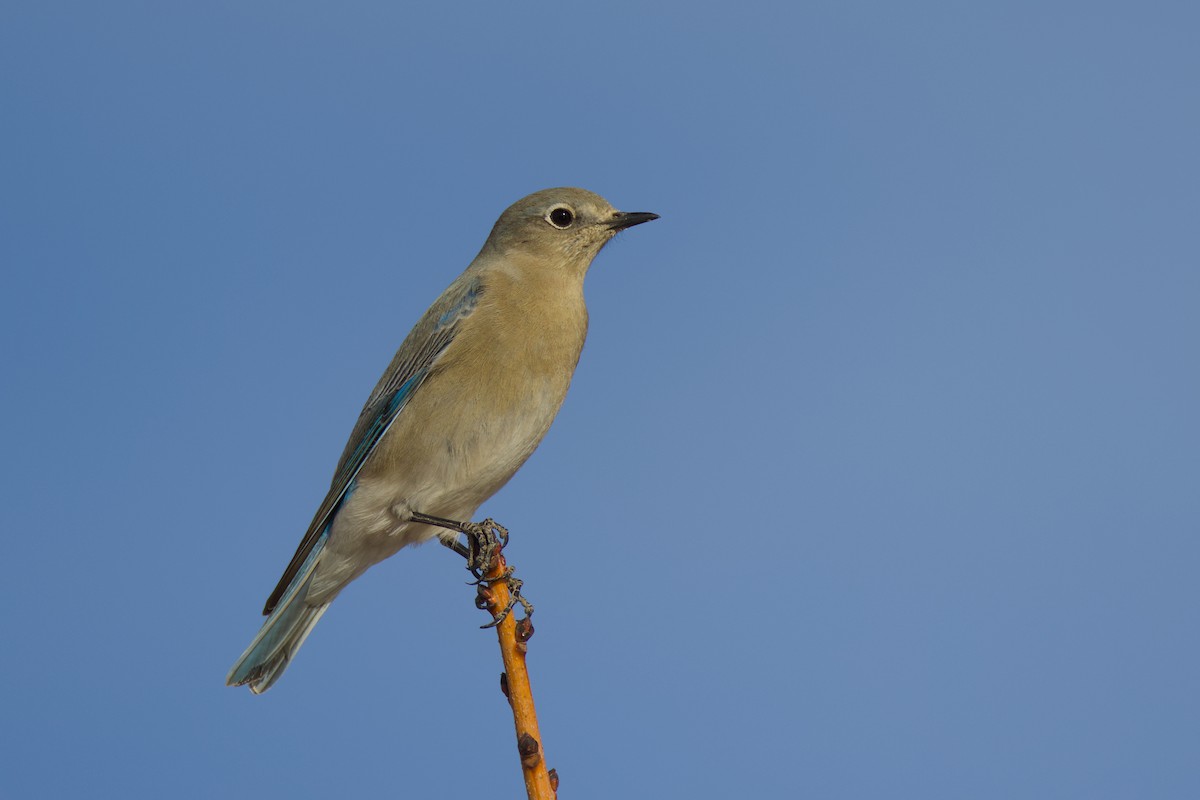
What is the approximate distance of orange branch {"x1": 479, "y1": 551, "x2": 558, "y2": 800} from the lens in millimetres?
4641

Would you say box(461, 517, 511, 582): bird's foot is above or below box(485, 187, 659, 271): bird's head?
below

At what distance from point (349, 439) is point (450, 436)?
103 cm

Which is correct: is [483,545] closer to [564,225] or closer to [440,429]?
[440,429]

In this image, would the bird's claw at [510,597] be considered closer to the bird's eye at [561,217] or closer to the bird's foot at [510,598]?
the bird's foot at [510,598]

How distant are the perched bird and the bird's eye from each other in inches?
13.7

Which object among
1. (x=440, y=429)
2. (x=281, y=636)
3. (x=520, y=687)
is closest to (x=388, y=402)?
(x=440, y=429)

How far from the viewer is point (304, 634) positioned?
7.51 metres

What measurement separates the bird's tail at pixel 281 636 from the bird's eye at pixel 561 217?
2598 millimetres

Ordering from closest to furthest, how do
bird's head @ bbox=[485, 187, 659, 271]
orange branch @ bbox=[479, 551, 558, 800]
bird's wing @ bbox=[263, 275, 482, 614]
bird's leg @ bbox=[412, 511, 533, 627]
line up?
orange branch @ bbox=[479, 551, 558, 800]
bird's leg @ bbox=[412, 511, 533, 627]
bird's wing @ bbox=[263, 275, 482, 614]
bird's head @ bbox=[485, 187, 659, 271]

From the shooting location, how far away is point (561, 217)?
8.02 metres

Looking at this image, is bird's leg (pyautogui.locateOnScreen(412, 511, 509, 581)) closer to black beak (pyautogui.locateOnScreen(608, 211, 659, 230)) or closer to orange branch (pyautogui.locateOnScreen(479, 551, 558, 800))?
orange branch (pyautogui.locateOnScreen(479, 551, 558, 800))

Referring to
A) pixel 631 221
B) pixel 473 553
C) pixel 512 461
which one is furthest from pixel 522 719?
pixel 631 221

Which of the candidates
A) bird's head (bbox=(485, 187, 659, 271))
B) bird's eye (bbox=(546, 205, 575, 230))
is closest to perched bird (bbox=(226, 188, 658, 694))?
bird's head (bbox=(485, 187, 659, 271))

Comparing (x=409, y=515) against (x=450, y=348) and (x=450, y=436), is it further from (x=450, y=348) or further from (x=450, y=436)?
(x=450, y=348)
